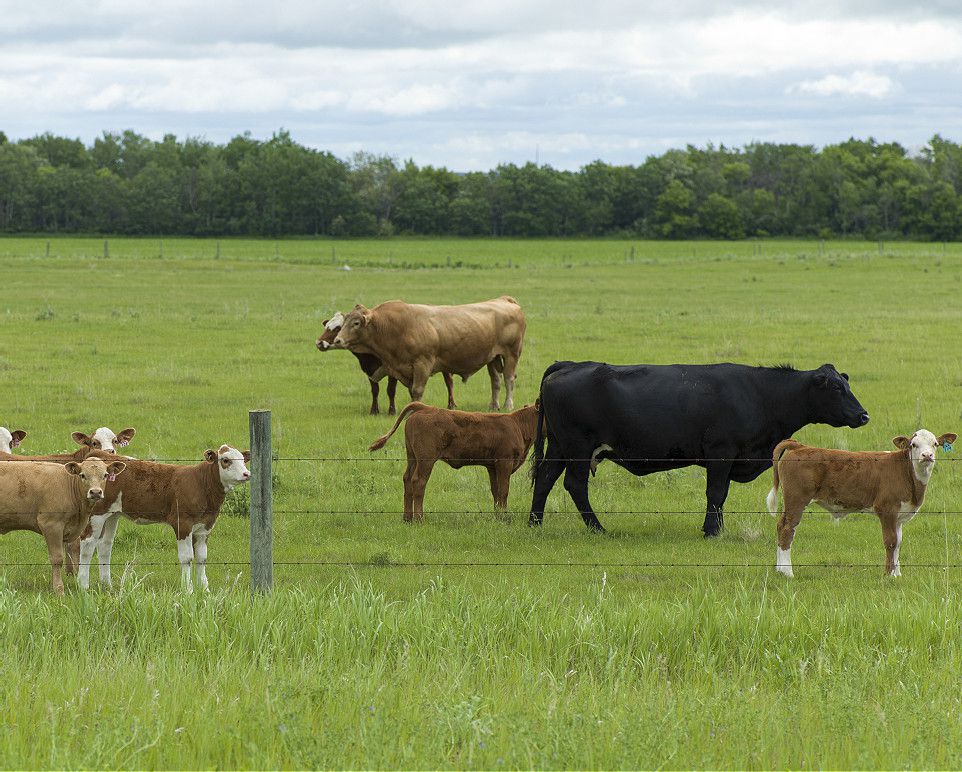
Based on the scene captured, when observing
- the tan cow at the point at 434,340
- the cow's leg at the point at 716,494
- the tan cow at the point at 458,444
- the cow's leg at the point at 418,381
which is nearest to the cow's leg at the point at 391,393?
the tan cow at the point at 434,340

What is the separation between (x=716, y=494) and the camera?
1162cm

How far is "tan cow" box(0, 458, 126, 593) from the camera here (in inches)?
364

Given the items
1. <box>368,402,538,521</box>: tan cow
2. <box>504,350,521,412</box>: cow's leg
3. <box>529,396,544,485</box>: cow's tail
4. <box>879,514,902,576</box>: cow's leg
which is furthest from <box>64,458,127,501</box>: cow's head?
<box>504,350,521,412</box>: cow's leg

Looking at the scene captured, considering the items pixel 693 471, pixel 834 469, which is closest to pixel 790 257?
pixel 693 471

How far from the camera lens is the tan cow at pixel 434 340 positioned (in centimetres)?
1838

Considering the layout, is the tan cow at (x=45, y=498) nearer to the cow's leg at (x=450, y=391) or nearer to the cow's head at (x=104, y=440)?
the cow's head at (x=104, y=440)

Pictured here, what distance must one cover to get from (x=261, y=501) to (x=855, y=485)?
4.81 meters

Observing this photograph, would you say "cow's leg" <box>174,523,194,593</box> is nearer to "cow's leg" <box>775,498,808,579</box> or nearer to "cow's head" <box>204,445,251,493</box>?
"cow's head" <box>204,445,251,493</box>

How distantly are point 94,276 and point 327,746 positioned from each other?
43.7 m

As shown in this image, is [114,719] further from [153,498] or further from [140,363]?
[140,363]

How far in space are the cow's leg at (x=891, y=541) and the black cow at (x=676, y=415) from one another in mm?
2034

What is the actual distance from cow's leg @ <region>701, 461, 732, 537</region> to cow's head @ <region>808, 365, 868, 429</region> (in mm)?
1113

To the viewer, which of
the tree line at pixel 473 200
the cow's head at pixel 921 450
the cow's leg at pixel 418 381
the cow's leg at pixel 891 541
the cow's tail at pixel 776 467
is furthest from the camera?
the tree line at pixel 473 200

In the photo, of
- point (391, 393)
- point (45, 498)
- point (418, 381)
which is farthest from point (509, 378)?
point (45, 498)
